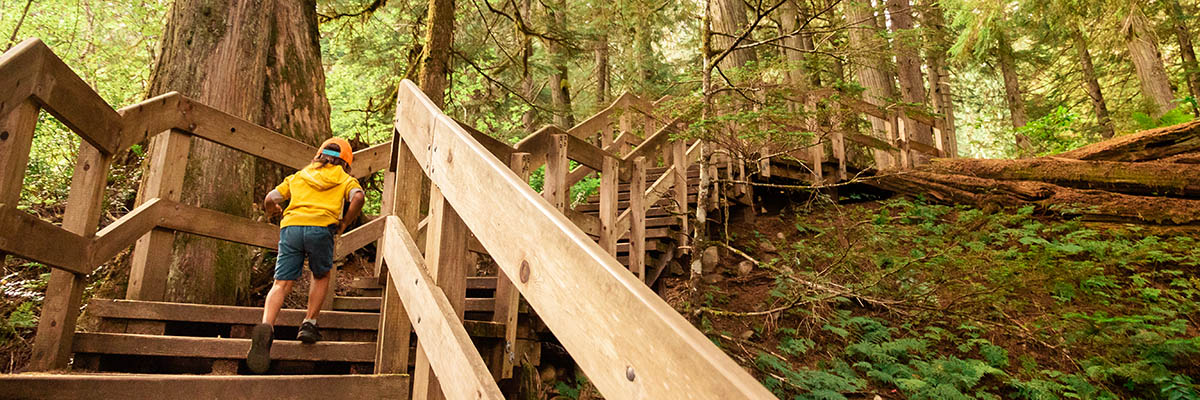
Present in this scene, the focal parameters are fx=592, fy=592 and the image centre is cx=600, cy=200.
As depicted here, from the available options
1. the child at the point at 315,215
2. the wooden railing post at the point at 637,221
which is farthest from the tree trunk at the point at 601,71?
the child at the point at 315,215

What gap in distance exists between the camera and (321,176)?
388 cm

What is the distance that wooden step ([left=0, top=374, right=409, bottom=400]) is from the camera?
2.05 meters

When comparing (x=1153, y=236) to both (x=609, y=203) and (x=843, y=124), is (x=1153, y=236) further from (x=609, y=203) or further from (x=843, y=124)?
(x=609, y=203)

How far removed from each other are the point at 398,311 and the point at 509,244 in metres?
1.39

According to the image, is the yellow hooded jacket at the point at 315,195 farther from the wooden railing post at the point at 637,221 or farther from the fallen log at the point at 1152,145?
the fallen log at the point at 1152,145

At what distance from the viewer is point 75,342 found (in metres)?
2.81

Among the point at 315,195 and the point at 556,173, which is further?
the point at 556,173

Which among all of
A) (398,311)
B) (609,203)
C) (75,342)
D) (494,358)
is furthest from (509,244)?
(609,203)

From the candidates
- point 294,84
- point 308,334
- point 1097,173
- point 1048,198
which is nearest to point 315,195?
point 308,334

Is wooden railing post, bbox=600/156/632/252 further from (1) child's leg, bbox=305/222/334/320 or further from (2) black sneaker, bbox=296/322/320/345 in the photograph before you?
(2) black sneaker, bbox=296/322/320/345

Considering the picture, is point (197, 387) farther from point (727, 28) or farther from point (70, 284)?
point (727, 28)

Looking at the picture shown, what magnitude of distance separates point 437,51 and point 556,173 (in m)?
4.43

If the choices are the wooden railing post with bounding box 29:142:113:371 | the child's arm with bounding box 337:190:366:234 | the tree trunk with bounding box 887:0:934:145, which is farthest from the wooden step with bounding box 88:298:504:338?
the tree trunk with bounding box 887:0:934:145

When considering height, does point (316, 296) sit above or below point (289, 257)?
below
